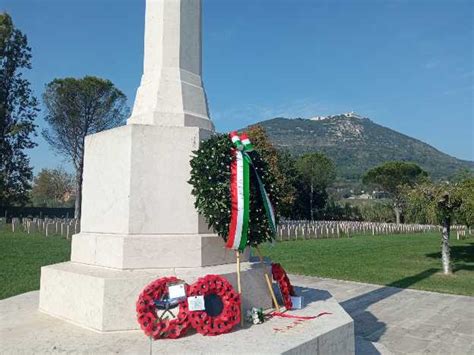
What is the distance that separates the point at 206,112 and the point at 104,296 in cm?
257

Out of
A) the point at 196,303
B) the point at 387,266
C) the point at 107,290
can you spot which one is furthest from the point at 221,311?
the point at 387,266

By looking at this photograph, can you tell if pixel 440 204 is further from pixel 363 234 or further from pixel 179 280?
pixel 363 234

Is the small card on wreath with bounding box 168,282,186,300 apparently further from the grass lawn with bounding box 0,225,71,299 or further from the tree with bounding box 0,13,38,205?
the tree with bounding box 0,13,38,205

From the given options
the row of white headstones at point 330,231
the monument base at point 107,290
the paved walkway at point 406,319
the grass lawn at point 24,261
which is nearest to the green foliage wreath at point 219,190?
the monument base at point 107,290

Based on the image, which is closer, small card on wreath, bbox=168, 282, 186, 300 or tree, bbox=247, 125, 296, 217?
small card on wreath, bbox=168, 282, 186, 300

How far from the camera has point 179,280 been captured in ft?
12.4

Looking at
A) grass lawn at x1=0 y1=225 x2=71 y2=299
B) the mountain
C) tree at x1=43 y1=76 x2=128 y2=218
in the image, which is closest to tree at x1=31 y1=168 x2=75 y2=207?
tree at x1=43 y1=76 x2=128 y2=218

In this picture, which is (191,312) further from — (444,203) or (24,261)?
(444,203)

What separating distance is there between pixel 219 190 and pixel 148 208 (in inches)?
35.1

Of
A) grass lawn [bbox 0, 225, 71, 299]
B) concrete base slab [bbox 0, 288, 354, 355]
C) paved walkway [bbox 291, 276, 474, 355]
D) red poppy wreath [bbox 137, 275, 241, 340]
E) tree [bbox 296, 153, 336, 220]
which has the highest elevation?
tree [bbox 296, 153, 336, 220]

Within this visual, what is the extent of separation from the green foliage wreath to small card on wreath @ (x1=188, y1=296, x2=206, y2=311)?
723 mm

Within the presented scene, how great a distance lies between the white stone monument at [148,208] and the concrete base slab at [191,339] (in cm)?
22

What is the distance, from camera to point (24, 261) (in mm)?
11102

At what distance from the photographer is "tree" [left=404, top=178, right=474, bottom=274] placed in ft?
37.1
